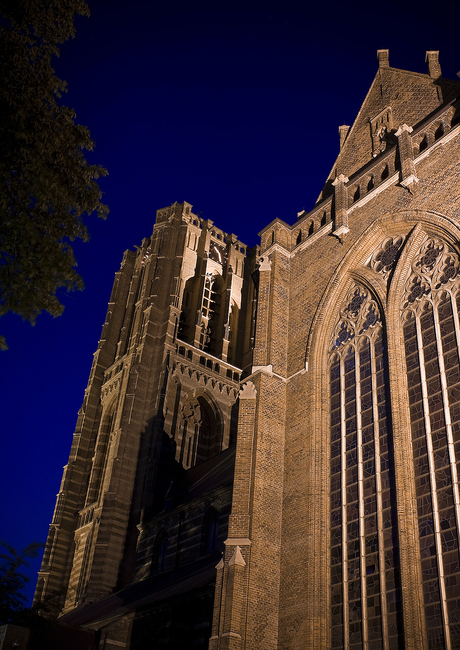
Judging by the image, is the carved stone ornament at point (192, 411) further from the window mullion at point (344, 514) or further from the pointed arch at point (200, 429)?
the window mullion at point (344, 514)

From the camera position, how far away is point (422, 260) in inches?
659

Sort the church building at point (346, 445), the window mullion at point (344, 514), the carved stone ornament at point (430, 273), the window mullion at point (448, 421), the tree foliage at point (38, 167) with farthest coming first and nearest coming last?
the carved stone ornament at point (430, 273), the window mullion at point (344, 514), the church building at point (346, 445), the window mullion at point (448, 421), the tree foliage at point (38, 167)

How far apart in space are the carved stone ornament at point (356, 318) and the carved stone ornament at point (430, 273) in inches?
46.3

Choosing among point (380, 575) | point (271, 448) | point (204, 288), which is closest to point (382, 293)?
point (271, 448)

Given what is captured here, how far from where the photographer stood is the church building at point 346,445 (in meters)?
13.5

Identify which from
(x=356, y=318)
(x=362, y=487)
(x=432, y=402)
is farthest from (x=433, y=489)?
(x=356, y=318)

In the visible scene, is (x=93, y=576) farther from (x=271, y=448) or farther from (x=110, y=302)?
(x=110, y=302)

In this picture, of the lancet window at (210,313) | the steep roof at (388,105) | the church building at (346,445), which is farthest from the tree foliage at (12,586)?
the lancet window at (210,313)

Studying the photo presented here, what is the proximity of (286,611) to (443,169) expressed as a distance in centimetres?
1176

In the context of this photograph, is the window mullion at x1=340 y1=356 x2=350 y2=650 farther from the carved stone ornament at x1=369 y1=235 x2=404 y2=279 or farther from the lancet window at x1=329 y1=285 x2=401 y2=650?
the carved stone ornament at x1=369 y1=235 x2=404 y2=279

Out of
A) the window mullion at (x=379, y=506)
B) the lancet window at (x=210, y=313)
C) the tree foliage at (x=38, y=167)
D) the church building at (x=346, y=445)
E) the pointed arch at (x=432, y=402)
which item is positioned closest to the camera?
the tree foliage at (x=38, y=167)

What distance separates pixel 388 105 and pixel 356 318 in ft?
31.1

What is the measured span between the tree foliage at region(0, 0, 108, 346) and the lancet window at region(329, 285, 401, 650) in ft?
25.9

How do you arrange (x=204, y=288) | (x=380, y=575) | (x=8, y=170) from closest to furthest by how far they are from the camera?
(x=8, y=170) → (x=380, y=575) → (x=204, y=288)
